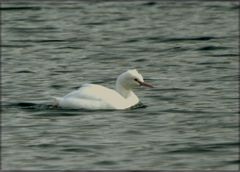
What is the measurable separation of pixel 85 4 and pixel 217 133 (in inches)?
836

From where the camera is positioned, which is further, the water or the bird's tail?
the bird's tail

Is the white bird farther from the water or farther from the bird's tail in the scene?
the water

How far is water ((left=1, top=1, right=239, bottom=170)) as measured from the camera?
17.8m

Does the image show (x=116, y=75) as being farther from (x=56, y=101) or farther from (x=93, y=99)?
(x=56, y=101)

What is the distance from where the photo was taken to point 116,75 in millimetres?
26109

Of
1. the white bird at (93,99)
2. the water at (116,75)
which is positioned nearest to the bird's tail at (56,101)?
the white bird at (93,99)

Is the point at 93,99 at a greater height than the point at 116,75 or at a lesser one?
greater

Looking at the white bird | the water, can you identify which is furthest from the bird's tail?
the water

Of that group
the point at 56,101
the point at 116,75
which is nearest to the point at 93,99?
the point at 56,101

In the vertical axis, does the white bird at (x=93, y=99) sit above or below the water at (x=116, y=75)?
above

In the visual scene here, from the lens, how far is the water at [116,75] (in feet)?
58.2

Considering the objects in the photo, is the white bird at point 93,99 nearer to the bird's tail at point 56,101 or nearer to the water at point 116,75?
the bird's tail at point 56,101

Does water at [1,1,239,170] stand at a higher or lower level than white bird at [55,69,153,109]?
lower

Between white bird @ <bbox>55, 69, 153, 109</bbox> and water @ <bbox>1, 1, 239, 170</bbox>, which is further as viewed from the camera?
white bird @ <bbox>55, 69, 153, 109</bbox>
